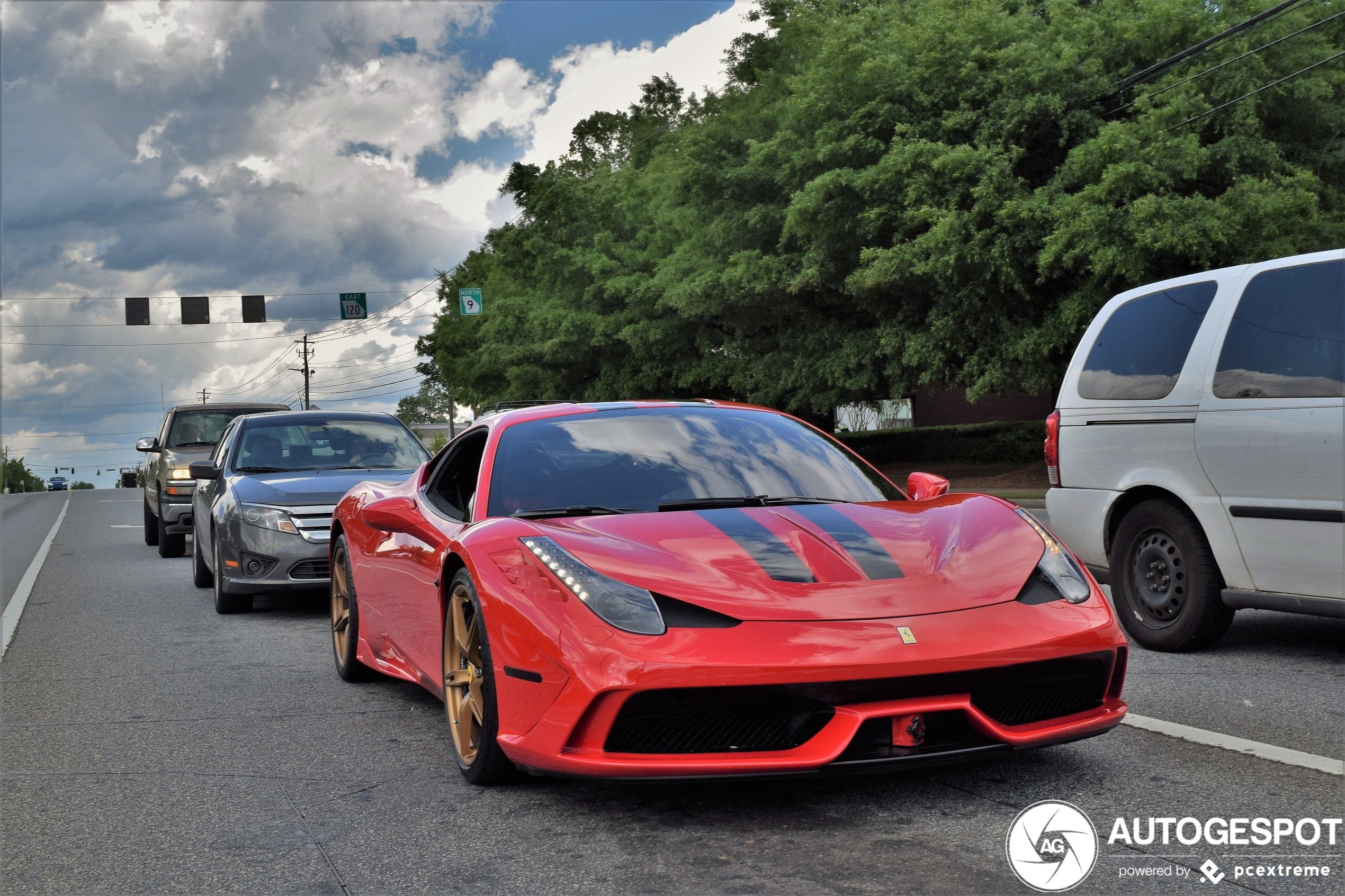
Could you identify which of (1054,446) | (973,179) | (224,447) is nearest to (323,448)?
(224,447)

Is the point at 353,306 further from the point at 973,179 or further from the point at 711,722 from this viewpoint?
the point at 711,722

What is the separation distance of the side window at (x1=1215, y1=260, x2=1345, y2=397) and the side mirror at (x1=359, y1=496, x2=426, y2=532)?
12.6ft

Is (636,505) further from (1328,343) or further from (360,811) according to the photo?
(1328,343)

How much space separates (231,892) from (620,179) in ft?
121

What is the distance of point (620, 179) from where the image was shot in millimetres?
39094

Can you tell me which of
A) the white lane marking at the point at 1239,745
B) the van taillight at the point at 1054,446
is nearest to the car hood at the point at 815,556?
the white lane marking at the point at 1239,745

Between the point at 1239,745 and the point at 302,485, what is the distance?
6.90 metres

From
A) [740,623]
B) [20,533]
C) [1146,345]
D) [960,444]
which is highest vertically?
[1146,345]

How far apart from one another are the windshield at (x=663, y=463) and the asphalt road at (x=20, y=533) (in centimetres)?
731

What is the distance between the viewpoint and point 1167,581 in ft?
22.1

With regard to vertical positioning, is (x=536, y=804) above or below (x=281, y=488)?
below

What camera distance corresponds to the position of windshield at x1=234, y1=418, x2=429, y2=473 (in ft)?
34.4

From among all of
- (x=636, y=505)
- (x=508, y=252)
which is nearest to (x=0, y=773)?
(x=636, y=505)

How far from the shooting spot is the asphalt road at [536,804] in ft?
11.4
